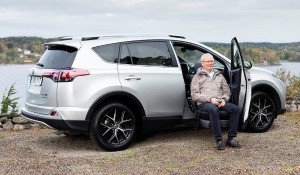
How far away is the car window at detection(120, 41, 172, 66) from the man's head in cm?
56

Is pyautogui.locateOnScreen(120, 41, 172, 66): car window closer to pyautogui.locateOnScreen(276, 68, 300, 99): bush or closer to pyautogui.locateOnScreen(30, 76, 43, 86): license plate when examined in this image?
pyautogui.locateOnScreen(30, 76, 43, 86): license plate

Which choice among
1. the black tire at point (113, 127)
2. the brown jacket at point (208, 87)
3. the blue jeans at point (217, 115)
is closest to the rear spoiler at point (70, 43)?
the black tire at point (113, 127)

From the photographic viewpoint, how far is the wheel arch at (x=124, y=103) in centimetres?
697

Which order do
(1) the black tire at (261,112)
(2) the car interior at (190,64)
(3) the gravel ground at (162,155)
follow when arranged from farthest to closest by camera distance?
(1) the black tire at (261,112) → (2) the car interior at (190,64) → (3) the gravel ground at (162,155)

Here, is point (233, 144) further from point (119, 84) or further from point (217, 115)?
point (119, 84)

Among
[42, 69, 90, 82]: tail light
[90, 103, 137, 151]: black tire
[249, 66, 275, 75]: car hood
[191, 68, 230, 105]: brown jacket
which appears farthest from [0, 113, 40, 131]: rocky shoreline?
[249, 66, 275, 75]: car hood

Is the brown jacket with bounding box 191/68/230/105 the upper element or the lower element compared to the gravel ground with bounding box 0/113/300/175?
upper

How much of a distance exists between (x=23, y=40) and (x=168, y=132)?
19.7 m

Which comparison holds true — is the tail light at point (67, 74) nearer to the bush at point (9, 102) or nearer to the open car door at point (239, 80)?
the open car door at point (239, 80)

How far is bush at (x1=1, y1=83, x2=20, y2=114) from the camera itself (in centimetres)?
1131

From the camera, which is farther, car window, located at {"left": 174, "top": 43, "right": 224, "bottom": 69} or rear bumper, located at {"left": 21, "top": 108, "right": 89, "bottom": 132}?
car window, located at {"left": 174, "top": 43, "right": 224, "bottom": 69}

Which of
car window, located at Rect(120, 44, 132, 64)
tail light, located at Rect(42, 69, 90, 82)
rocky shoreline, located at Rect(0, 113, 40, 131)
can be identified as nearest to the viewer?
tail light, located at Rect(42, 69, 90, 82)

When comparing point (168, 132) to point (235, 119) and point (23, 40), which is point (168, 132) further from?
point (23, 40)

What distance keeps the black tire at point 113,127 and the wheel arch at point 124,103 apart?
0.08 meters
